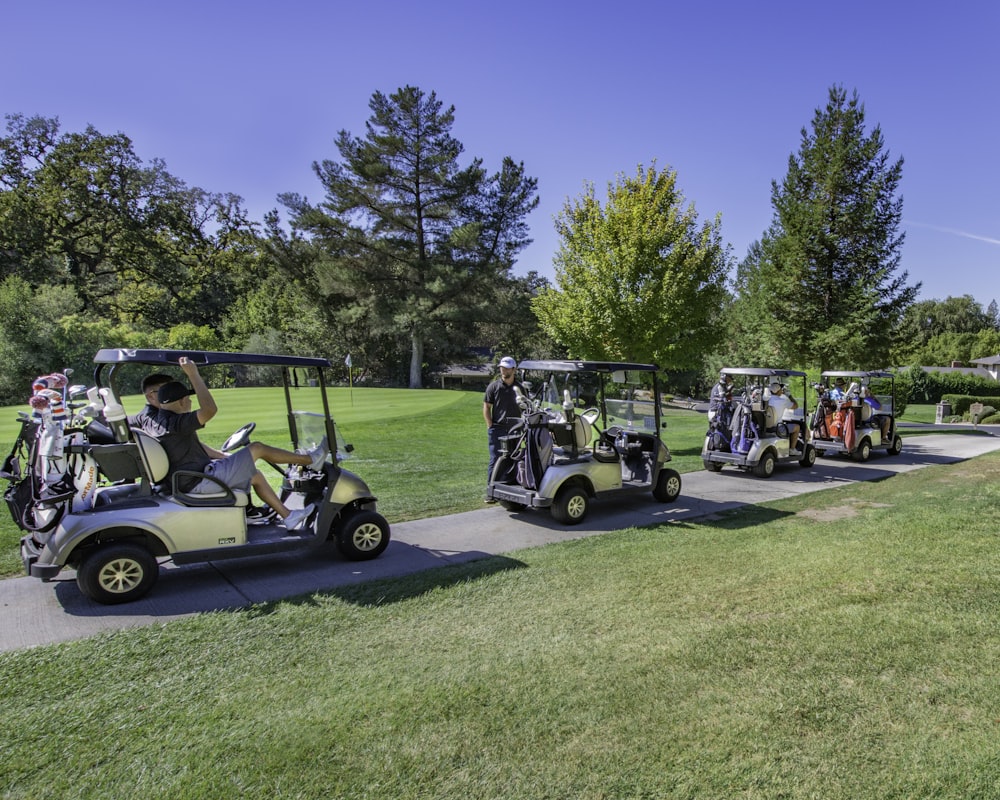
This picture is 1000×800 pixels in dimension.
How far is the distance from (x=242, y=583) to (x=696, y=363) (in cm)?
1151

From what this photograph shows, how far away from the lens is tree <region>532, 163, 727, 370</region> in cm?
1298

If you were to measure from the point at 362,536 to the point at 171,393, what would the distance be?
6.61 ft

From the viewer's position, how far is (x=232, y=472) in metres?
4.88

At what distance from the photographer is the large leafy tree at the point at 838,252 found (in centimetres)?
1839

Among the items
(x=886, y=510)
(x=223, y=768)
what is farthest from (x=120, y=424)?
(x=886, y=510)

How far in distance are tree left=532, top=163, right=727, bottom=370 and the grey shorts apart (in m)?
9.35

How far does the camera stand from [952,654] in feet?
11.8

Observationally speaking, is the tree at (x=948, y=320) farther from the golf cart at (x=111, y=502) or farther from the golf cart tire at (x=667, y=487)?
the golf cart at (x=111, y=502)

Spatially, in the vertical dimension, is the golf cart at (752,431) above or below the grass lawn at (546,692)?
above

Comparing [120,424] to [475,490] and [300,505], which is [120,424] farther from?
[475,490]

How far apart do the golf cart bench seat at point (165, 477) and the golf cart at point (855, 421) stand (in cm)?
1172

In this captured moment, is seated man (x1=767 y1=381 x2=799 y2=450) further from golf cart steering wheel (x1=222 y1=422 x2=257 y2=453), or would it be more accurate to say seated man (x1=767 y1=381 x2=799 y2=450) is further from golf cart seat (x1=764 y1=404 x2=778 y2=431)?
golf cart steering wheel (x1=222 y1=422 x2=257 y2=453)

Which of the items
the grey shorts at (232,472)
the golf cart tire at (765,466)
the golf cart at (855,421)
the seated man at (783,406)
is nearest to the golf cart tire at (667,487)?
the golf cart tire at (765,466)

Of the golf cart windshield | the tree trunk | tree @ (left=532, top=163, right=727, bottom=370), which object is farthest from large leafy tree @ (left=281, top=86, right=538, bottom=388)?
the golf cart windshield
